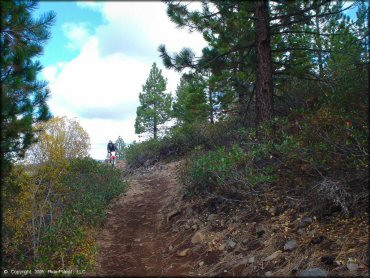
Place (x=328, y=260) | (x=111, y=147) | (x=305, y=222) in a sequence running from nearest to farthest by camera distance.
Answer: (x=328, y=260) < (x=305, y=222) < (x=111, y=147)

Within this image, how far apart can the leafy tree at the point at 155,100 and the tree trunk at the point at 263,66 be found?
2552 centimetres

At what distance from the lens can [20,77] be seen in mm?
5047

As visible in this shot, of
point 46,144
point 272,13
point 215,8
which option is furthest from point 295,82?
point 46,144

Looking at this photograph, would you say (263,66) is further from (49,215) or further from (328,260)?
(49,215)

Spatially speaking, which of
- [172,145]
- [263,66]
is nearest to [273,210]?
[263,66]

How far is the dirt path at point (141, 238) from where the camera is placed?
5.11 m

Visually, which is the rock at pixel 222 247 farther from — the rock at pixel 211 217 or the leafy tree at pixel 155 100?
the leafy tree at pixel 155 100

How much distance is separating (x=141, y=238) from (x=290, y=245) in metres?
3.73

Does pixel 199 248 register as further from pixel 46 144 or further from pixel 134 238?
pixel 46 144

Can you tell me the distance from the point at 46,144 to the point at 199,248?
17.1 ft

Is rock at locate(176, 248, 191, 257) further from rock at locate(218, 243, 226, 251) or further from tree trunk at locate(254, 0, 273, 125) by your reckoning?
tree trunk at locate(254, 0, 273, 125)

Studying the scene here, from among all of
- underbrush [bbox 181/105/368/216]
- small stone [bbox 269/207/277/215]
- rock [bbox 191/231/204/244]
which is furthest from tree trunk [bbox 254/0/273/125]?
rock [bbox 191/231/204/244]

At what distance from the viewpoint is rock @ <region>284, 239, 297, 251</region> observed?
3969 millimetres

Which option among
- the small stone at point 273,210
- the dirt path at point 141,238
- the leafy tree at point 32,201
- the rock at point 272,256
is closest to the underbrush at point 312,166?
the small stone at point 273,210
